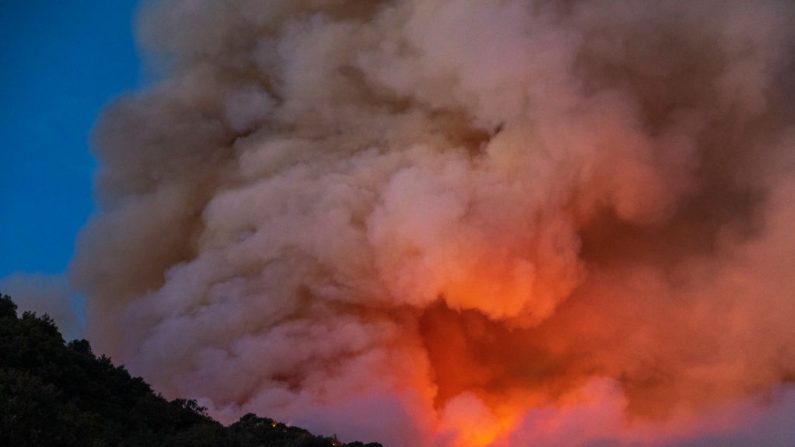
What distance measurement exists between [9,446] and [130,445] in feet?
10.5

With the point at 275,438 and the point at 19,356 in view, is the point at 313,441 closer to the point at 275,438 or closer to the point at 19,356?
the point at 275,438

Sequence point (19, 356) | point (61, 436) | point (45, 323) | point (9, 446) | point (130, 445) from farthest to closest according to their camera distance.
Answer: point (45, 323), point (19, 356), point (130, 445), point (61, 436), point (9, 446)

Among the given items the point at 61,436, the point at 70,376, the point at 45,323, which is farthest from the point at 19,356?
the point at 61,436

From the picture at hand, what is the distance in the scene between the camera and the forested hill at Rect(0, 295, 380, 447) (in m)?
11.9

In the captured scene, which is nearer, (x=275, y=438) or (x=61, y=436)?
(x=61, y=436)

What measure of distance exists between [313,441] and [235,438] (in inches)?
68.0

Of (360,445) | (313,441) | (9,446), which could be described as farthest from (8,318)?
(360,445)

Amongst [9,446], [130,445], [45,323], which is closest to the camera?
[9,446]

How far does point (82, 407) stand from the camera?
15609 millimetres

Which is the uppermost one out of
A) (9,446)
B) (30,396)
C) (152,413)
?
(152,413)

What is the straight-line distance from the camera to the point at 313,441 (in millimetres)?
16578

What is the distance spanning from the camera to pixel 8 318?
16719 mm

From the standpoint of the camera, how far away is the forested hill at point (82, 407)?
1194 centimetres

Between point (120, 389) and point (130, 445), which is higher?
point (120, 389)
